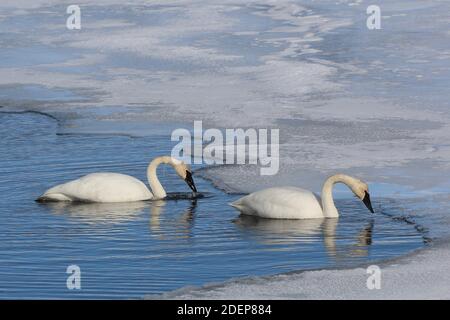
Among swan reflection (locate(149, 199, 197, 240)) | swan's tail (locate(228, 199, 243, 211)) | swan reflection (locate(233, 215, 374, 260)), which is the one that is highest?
swan's tail (locate(228, 199, 243, 211))

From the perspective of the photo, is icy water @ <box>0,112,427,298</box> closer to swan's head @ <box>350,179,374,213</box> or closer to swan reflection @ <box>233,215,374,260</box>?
swan reflection @ <box>233,215,374,260</box>

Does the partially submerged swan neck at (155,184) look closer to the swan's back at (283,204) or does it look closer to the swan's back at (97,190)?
the swan's back at (97,190)

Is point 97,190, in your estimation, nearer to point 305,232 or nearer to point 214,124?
point 305,232

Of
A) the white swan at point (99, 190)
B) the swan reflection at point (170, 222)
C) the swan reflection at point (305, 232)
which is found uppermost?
the white swan at point (99, 190)

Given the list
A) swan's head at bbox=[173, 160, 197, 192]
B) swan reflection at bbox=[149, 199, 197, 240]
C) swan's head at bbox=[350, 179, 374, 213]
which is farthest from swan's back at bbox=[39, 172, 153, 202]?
swan's head at bbox=[350, 179, 374, 213]

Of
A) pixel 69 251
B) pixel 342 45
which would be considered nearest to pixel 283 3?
pixel 342 45

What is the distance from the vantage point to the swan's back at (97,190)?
1024 cm

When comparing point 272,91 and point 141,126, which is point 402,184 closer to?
point 141,126

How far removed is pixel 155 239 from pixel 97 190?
147cm

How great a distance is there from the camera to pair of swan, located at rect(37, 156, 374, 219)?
9.56m

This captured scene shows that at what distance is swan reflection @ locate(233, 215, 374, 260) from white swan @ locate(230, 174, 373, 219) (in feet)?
→ 0.18

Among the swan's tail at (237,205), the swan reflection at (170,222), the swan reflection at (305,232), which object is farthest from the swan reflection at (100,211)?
the swan reflection at (305,232)

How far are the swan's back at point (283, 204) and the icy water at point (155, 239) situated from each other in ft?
0.22

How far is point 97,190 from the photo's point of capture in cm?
1024
